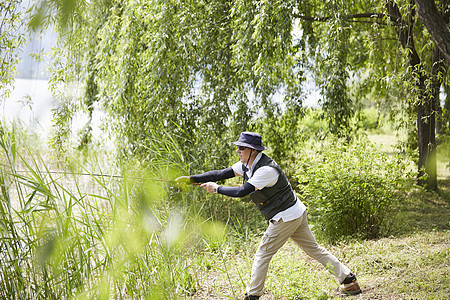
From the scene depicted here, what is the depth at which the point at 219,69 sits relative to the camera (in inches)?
283

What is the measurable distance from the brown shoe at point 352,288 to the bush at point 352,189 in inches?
50.5

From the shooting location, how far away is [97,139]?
8391 millimetres

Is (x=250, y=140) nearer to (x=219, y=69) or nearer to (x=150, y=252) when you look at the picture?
(x=150, y=252)

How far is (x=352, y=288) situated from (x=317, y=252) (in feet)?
1.43

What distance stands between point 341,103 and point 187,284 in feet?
10.0

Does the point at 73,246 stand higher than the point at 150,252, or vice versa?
the point at 73,246

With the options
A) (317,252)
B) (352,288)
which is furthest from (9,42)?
(352,288)

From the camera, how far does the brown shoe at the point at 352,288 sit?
156 inches

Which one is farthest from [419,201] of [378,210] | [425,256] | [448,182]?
[425,256]

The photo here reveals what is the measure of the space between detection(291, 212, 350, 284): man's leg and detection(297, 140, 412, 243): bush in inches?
48.7

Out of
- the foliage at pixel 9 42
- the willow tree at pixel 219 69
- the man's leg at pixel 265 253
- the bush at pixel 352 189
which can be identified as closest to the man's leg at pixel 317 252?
the man's leg at pixel 265 253

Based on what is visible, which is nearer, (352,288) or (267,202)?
(267,202)

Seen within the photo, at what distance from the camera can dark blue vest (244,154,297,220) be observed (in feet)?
12.4

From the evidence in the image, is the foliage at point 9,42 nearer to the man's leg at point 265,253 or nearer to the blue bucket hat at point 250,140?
the blue bucket hat at point 250,140
